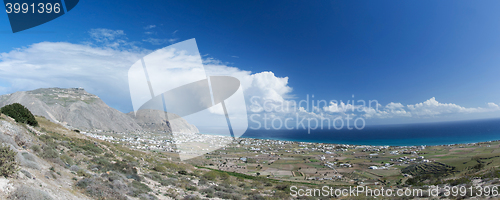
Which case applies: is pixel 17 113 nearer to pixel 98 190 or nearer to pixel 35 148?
pixel 35 148

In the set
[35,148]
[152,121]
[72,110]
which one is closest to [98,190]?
[35,148]

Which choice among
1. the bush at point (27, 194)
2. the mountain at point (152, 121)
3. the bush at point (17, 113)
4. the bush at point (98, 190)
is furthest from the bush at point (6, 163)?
the mountain at point (152, 121)

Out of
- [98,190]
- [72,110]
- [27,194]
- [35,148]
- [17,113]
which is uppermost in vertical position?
[72,110]

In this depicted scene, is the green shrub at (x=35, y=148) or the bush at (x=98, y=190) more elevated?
the green shrub at (x=35, y=148)

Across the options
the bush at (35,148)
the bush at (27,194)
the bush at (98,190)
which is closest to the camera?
the bush at (27,194)

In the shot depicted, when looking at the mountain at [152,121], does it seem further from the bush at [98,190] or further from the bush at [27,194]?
the bush at [27,194]

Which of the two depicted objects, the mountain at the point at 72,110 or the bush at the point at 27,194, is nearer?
the bush at the point at 27,194

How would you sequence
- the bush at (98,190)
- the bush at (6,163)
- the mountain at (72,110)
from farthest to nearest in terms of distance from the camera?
A: the mountain at (72,110) → the bush at (98,190) → the bush at (6,163)

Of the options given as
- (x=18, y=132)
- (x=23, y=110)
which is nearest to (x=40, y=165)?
(x=18, y=132)

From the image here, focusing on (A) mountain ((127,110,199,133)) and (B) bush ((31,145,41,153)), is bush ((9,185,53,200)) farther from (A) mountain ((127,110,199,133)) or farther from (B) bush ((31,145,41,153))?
(A) mountain ((127,110,199,133))
